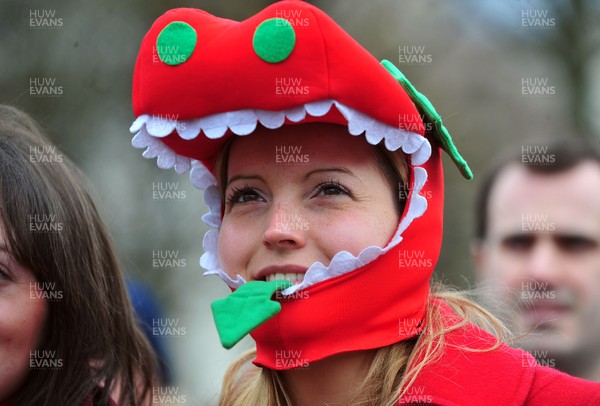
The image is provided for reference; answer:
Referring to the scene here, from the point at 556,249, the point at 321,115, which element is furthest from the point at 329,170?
the point at 556,249

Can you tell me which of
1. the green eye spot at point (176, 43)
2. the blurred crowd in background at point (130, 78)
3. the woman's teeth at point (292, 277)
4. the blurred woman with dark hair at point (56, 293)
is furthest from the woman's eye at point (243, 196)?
the blurred crowd in background at point (130, 78)

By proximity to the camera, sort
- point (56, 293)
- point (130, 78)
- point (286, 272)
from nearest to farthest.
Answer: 1. point (286, 272)
2. point (56, 293)
3. point (130, 78)

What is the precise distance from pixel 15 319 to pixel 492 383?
1.68 m

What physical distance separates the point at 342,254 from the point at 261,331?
36 cm

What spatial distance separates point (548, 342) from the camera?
4.82 meters

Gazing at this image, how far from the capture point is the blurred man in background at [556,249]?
486cm

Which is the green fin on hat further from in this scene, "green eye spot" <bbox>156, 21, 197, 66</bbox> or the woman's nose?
"green eye spot" <bbox>156, 21, 197, 66</bbox>

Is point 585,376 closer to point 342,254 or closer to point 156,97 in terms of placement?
point 342,254

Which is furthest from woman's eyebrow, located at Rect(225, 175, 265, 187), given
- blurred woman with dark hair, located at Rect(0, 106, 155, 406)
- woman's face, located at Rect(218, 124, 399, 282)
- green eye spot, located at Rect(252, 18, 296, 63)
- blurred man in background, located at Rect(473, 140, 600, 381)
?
blurred man in background, located at Rect(473, 140, 600, 381)

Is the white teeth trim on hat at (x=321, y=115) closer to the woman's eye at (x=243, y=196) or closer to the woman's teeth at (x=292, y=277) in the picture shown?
the woman's teeth at (x=292, y=277)

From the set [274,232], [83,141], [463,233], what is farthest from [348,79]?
[463,233]

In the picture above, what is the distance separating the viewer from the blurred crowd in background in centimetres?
931

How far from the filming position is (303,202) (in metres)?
3.04

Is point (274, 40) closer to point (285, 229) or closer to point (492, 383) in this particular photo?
point (285, 229)
